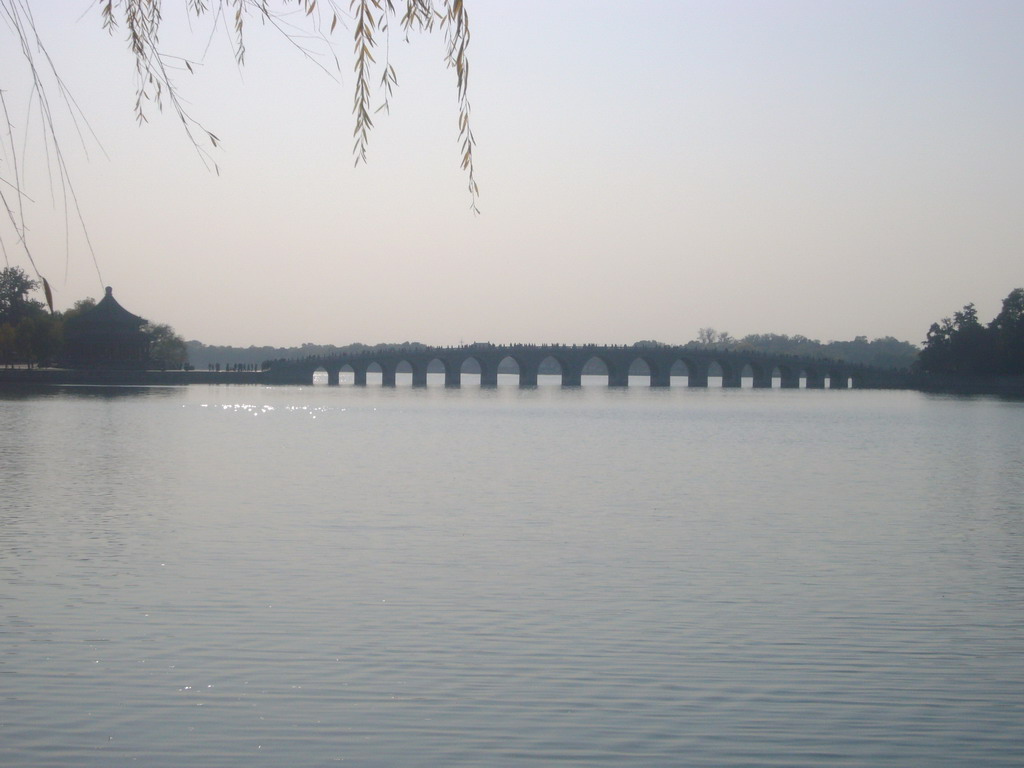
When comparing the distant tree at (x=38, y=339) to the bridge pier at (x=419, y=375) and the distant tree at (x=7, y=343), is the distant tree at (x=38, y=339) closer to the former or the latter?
the distant tree at (x=7, y=343)

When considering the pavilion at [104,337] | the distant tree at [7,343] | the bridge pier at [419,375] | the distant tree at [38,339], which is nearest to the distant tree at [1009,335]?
the bridge pier at [419,375]

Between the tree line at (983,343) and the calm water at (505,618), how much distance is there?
7963 centimetres

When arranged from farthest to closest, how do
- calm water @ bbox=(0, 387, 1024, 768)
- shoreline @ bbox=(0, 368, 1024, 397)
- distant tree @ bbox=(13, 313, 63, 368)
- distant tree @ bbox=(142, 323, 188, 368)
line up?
distant tree @ bbox=(142, 323, 188, 368), shoreline @ bbox=(0, 368, 1024, 397), distant tree @ bbox=(13, 313, 63, 368), calm water @ bbox=(0, 387, 1024, 768)

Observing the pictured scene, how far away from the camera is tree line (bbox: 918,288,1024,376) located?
10400 cm

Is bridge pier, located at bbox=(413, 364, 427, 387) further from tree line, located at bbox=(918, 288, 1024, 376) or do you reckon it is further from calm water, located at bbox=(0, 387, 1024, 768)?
calm water, located at bbox=(0, 387, 1024, 768)

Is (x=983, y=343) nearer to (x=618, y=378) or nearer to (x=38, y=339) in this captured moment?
(x=618, y=378)

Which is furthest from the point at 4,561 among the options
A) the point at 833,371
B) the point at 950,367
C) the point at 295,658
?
the point at 833,371

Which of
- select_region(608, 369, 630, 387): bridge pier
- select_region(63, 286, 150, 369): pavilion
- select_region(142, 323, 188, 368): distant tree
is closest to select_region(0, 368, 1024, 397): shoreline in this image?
select_region(63, 286, 150, 369): pavilion

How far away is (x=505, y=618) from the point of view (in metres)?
13.0

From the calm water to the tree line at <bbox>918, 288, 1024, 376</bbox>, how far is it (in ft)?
261

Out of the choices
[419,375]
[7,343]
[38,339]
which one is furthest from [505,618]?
[419,375]

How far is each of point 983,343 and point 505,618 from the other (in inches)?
4045

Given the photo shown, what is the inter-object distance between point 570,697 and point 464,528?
→ 33.2 feet

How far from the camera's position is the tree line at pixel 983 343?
104 meters
